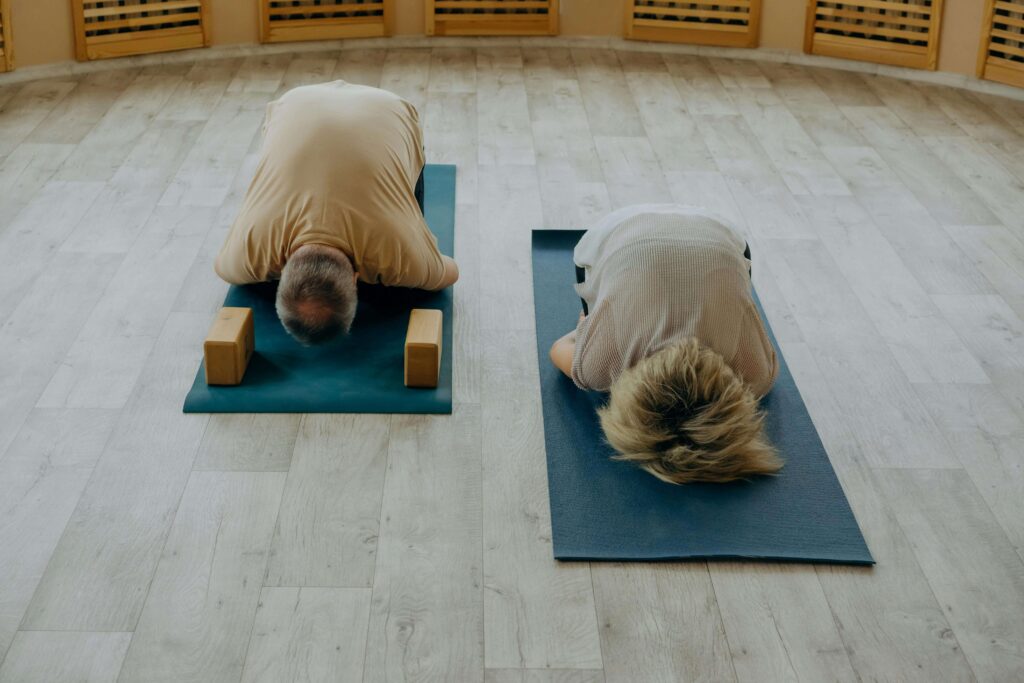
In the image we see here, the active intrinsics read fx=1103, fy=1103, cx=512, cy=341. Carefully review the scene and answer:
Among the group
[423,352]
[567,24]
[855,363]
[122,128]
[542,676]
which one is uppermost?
[567,24]

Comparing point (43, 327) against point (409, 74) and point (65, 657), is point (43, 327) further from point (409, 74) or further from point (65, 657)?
point (409, 74)

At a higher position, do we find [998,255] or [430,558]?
[998,255]

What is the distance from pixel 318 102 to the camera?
313cm

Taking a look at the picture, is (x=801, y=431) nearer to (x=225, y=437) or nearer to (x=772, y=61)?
(x=225, y=437)

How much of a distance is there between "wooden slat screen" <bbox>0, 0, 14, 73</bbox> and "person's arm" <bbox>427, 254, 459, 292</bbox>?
2764 millimetres

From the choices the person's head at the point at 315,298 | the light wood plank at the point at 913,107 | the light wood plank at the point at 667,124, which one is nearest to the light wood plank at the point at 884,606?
the person's head at the point at 315,298

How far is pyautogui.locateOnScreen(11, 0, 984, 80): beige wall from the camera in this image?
5.00 meters

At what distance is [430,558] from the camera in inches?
91.0

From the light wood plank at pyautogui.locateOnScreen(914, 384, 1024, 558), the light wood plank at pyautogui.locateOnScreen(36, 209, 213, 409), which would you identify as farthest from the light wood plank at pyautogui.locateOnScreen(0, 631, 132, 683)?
the light wood plank at pyautogui.locateOnScreen(914, 384, 1024, 558)

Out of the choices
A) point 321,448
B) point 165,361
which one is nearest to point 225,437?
point 321,448

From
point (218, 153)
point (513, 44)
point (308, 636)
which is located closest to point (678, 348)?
point (308, 636)

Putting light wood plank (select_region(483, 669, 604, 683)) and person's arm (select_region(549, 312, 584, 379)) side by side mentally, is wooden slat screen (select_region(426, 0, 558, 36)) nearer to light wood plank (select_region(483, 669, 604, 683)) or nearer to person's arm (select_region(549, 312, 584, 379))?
person's arm (select_region(549, 312, 584, 379))

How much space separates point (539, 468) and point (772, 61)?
375 cm

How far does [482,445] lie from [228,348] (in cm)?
69
